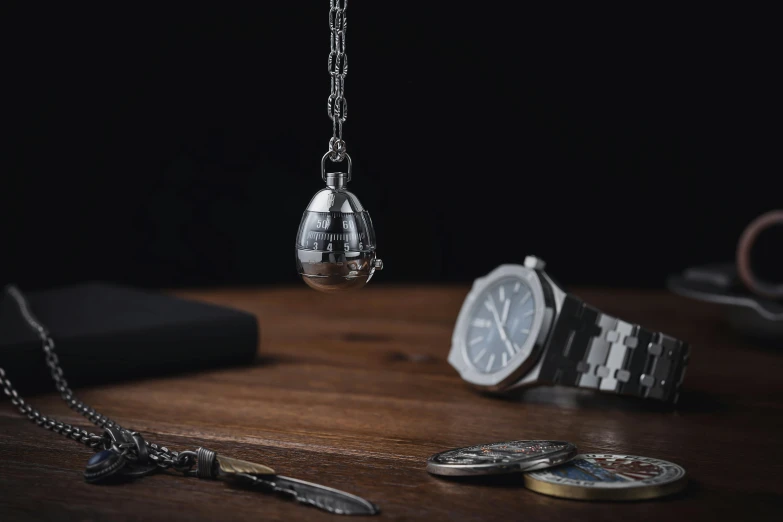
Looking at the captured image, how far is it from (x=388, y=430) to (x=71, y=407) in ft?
2.12

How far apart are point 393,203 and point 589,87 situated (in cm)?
87

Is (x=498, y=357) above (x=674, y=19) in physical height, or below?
below

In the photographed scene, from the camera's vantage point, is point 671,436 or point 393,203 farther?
point 393,203

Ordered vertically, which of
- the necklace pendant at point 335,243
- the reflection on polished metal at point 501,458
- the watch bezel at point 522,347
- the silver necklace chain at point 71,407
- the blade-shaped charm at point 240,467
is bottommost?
the silver necklace chain at point 71,407

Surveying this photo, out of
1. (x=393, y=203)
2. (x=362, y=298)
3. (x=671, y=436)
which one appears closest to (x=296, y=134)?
(x=393, y=203)

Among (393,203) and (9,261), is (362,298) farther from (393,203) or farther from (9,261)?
(9,261)

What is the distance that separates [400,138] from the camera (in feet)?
11.5

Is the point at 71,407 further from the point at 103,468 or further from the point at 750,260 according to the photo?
the point at 750,260

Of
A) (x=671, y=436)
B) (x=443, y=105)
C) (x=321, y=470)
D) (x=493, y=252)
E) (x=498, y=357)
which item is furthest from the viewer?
(x=493, y=252)

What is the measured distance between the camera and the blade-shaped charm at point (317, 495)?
4.23ft

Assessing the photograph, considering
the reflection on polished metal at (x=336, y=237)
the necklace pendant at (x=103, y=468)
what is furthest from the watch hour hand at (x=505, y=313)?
the necklace pendant at (x=103, y=468)

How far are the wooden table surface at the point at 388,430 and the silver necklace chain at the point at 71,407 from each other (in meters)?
0.02

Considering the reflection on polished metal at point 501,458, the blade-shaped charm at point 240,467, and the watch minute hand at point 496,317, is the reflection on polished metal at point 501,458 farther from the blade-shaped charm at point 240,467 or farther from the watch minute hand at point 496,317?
the watch minute hand at point 496,317

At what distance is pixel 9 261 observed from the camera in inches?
127
